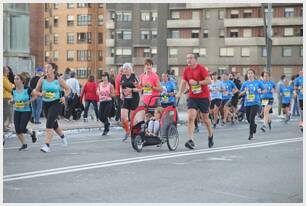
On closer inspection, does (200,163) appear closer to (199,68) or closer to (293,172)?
(293,172)

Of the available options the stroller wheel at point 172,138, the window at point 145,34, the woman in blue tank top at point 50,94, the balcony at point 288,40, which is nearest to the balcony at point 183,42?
A: the window at point 145,34

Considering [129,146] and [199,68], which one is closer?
[199,68]

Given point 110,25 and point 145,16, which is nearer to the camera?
point 145,16

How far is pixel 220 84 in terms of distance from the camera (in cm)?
2439

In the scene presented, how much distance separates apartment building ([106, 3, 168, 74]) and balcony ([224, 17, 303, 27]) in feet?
27.6

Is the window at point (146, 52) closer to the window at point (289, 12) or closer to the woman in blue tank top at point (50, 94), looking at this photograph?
the window at point (289, 12)

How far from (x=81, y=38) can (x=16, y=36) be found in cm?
7334

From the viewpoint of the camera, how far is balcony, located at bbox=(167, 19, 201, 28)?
285 ft

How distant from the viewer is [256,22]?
83.7 m

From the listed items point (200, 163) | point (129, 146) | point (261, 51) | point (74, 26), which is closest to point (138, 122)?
point (129, 146)

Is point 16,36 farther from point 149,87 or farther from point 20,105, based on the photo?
point 20,105

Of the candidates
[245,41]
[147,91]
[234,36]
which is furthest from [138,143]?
[234,36]

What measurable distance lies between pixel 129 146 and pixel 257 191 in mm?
6627

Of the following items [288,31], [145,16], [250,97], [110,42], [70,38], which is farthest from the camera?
[70,38]
